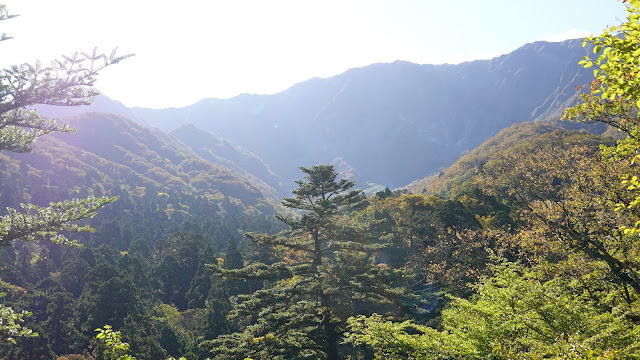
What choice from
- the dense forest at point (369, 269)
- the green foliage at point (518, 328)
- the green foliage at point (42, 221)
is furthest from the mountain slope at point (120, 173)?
the green foliage at point (518, 328)

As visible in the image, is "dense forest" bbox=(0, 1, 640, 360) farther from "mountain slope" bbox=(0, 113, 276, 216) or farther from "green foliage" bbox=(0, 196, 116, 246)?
"mountain slope" bbox=(0, 113, 276, 216)

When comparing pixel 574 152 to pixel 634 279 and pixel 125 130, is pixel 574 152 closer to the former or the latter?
pixel 634 279

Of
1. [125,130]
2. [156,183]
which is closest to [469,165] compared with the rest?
[156,183]

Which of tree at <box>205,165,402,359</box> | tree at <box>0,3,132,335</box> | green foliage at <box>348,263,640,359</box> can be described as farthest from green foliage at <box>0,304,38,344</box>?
tree at <box>205,165,402,359</box>

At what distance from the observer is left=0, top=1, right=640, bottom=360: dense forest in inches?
331

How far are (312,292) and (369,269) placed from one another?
137 inches

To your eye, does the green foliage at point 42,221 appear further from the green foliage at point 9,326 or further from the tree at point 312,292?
the tree at point 312,292

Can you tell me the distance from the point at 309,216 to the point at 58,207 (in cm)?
1238

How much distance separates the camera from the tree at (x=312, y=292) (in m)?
16.3

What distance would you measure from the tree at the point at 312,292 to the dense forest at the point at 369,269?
0.29 feet

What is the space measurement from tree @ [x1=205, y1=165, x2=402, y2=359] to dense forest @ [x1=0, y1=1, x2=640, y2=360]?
9 centimetres

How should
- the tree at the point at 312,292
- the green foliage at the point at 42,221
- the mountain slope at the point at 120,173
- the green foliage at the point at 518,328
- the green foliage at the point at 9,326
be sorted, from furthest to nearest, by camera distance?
the mountain slope at the point at 120,173, the tree at the point at 312,292, the green foliage at the point at 518,328, the green foliage at the point at 42,221, the green foliage at the point at 9,326

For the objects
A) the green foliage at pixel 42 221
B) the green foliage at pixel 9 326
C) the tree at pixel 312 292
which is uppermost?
the green foliage at pixel 42 221

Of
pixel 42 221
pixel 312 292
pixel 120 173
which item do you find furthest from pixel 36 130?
pixel 120 173
